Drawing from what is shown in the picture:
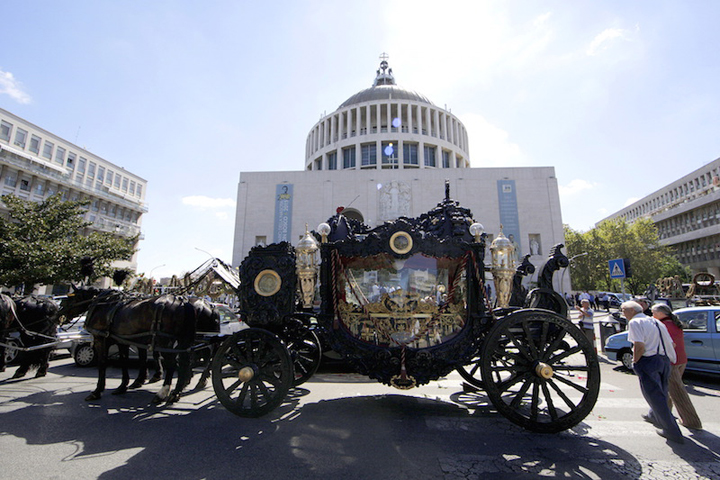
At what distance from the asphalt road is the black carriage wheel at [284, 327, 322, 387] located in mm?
480

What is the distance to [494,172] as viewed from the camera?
3734cm

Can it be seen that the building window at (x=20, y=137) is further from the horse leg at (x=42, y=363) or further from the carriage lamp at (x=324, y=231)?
the carriage lamp at (x=324, y=231)

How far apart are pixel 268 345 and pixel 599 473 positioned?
156 inches

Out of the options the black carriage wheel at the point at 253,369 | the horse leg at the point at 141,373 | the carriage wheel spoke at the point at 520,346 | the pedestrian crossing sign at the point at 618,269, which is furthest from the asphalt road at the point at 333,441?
the pedestrian crossing sign at the point at 618,269

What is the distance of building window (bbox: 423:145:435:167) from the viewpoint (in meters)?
47.4

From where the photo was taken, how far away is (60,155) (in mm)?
37094

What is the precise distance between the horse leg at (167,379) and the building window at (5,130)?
135 feet

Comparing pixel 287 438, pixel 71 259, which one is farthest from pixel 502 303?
pixel 71 259

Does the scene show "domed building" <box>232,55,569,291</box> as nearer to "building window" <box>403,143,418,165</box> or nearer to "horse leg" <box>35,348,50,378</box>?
"building window" <box>403,143,418,165</box>

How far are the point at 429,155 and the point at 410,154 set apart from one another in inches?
116

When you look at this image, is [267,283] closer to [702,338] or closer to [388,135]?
[702,338]

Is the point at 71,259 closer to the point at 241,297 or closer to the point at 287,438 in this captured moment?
the point at 241,297

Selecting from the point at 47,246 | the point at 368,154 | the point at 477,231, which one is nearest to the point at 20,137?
the point at 47,246

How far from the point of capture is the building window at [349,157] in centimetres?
4772
